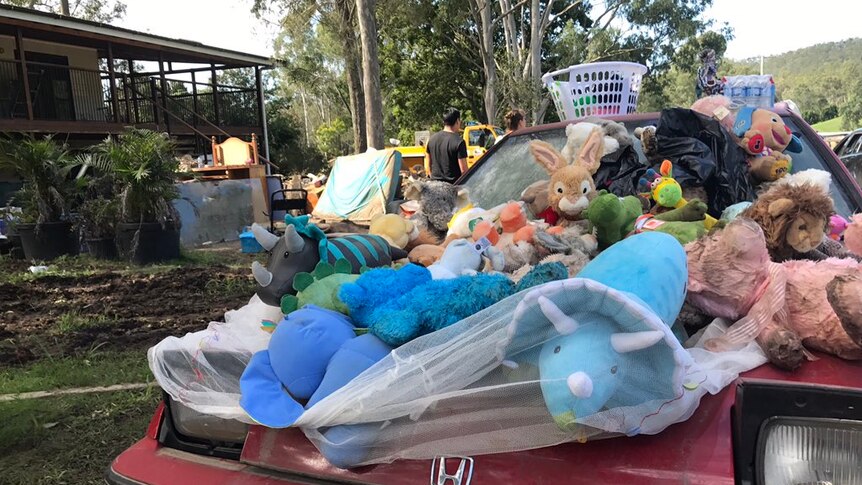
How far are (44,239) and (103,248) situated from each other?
1004 millimetres

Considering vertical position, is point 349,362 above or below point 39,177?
below

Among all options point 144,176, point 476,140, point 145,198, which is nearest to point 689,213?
point 144,176

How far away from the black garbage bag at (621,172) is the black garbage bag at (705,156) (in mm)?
106

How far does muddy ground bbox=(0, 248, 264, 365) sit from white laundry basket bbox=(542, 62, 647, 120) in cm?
383

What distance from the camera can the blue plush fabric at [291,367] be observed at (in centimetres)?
152

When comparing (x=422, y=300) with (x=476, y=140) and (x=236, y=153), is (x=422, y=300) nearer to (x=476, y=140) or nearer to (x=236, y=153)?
(x=236, y=153)

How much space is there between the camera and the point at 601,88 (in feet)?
14.2

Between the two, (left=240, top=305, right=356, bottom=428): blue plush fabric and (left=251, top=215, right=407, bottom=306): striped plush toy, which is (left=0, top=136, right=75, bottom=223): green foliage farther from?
(left=240, top=305, right=356, bottom=428): blue plush fabric

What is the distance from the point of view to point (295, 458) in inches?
60.3

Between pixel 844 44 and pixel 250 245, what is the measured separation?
186568 mm

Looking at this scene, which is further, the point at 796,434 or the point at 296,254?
the point at 296,254

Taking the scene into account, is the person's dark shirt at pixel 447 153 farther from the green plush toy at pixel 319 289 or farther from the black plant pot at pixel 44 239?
the black plant pot at pixel 44 239

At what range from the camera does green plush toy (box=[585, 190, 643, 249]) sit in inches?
89.9

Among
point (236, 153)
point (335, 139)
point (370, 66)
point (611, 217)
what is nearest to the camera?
point (611, 217)
